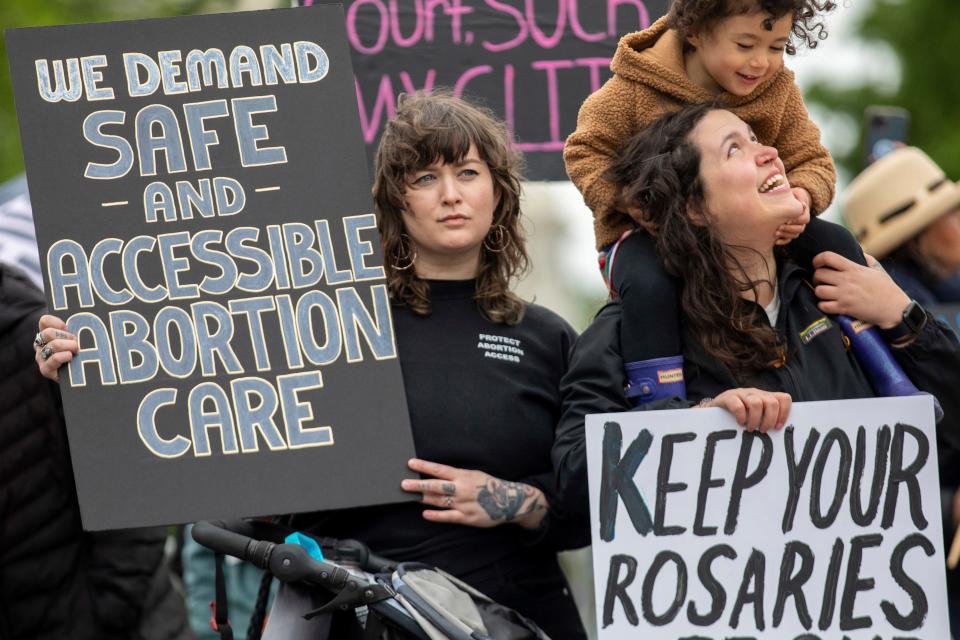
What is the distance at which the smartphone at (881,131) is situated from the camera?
629cm

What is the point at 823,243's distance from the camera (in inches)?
145

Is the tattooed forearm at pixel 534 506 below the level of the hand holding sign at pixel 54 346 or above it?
below

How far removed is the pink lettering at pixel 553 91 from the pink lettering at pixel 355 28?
0.48 meters

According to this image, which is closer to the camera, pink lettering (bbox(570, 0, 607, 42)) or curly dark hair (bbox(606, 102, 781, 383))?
curly dark hair (bbox(606, 102, 781, 383))

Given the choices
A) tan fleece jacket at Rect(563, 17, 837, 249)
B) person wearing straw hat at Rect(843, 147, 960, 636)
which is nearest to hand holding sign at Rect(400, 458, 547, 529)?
tan fleece jacket at Rect(563, 17, 837, 249)

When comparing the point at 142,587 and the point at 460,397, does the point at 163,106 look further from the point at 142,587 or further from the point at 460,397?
the point at 142,587

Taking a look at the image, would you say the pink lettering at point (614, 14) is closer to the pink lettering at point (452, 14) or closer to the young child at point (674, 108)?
the pink lettering at point (452, 14)

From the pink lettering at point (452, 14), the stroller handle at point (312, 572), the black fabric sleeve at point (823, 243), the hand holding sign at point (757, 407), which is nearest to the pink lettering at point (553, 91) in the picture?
the pink lettering at point (452, 14)

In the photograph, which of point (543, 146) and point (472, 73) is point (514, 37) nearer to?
point (472, 73)

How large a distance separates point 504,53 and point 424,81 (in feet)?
0.88

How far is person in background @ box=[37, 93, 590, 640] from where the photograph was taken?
12.0ft

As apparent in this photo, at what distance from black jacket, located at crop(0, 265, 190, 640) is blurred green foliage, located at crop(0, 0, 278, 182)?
7.94 meters

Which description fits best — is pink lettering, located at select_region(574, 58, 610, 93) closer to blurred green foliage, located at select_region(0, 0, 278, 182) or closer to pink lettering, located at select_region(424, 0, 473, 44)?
pink lettering, located at select_region(424, 0, 473, 44)

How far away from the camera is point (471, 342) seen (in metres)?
3.79
